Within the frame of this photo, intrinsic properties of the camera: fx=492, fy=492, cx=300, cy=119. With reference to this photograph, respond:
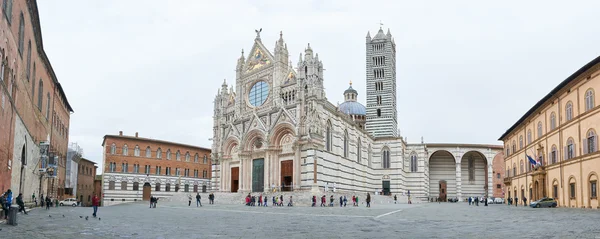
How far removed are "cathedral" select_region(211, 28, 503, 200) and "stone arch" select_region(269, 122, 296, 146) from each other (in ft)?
0.33

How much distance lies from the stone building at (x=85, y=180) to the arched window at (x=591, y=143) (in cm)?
5823

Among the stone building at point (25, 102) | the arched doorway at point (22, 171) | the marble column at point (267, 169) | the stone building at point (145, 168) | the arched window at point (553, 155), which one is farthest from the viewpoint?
the stone building at point (145, 168)

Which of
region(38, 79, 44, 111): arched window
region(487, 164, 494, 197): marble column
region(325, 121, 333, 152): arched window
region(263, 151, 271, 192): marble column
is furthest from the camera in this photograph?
region(487, 164, 494, 197): marble column

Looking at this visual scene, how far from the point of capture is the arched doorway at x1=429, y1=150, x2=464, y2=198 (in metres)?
76.7

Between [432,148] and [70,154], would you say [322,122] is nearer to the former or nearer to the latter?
[70,154]

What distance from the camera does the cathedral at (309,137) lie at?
46781mm

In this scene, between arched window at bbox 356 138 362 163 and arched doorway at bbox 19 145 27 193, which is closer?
arched doorway at bbox 19 145 27 193

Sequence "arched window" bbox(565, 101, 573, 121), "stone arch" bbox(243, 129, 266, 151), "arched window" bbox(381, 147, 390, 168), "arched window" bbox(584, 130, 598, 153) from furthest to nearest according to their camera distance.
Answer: "arched window" bbox(381, 147, 390, 168), "stone arch" bbox(243, 129, 266, 151), "arched window" bbox(565, 101, 573, 121), "arched window" bbox(584, 130, 598, 153)

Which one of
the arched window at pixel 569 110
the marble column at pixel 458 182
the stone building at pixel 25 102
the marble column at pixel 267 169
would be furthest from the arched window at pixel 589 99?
the marble column at pixel 458 182

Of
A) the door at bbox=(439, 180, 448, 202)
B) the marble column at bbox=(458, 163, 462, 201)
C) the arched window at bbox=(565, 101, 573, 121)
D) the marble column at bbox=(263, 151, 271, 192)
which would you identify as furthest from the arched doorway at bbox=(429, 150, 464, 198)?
the arched window at bbox=(565, 101, 573, 121)

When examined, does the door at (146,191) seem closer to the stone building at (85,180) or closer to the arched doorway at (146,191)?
the arched doorway at (146,191)

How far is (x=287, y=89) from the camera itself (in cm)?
4969

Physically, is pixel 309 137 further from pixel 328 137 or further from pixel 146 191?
pixel 146 191

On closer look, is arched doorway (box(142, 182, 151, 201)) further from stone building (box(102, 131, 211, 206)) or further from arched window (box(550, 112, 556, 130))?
arched window (box(550, 112, 556, 130))
